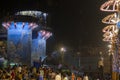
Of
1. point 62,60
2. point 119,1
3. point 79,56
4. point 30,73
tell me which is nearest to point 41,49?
point 62,60

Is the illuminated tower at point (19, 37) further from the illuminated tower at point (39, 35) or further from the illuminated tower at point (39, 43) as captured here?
the illuminated tower at point (39, 43)

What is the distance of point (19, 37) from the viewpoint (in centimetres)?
6191

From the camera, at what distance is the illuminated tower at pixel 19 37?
200 feet

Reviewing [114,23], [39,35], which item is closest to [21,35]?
[39,35]

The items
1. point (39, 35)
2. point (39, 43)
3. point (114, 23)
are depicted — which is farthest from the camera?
point (39, 43)

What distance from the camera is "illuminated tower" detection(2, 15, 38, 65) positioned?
200ft

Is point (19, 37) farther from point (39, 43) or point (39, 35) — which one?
point (39, 43)

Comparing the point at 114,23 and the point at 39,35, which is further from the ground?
the point at 39,35

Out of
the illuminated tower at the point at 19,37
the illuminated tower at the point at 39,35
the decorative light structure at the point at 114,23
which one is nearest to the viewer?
the decorative light structure at the point at 114,23

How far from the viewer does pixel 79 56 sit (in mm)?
76312

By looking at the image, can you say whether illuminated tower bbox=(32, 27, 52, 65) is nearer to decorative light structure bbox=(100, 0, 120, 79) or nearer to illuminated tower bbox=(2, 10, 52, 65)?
illuminated tower bbox=(2, 10, 52, 65)

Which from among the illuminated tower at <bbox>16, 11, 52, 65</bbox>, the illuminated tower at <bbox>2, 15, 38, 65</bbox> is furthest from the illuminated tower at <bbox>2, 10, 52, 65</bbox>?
the illuminated tower at <bbox>16, 11, 52, 65</bbox>

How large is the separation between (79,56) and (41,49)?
32.5ft

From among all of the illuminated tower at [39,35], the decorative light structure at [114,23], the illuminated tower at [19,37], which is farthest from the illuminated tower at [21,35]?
the decorative light structure at [114,23]
